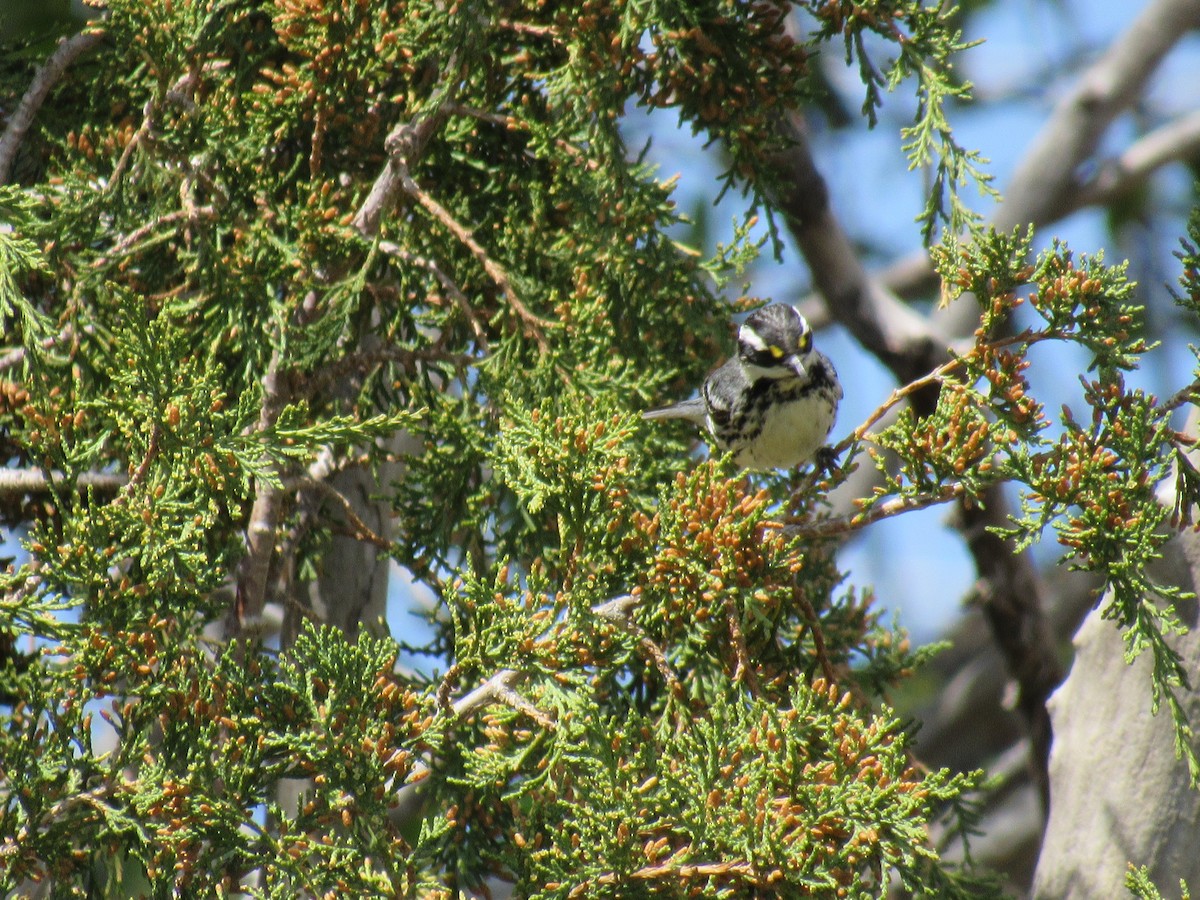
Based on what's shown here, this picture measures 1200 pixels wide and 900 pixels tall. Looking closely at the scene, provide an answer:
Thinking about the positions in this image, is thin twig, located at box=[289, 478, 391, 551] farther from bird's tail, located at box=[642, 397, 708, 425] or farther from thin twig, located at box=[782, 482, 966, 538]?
thin twig, located at box=[782, 482, 966, 538]

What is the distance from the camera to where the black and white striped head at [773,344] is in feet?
11.4

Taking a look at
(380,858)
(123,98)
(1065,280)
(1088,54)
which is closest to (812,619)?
(1065,280)

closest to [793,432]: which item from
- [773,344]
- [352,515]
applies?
[773,344]

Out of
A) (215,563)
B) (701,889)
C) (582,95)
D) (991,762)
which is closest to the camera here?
(701,889)

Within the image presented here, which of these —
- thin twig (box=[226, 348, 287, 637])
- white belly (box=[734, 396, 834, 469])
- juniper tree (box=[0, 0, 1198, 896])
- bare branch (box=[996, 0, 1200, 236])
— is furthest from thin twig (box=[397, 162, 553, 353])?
bare branch (box=[996, 0, 1200, 236])

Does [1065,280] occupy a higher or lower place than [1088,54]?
lower

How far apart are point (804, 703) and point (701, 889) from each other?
39 cm

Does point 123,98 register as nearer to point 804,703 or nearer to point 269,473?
point 269,473

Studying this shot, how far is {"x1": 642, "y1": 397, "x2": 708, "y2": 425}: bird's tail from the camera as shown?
11.0 ft

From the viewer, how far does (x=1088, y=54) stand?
10195 millimetres

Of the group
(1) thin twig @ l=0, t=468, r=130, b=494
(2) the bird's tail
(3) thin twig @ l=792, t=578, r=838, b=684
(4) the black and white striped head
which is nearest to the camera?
(3) thin twig @ l=792, t=578, r=838, b=684

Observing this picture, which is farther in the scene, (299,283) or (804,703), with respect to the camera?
(299,283)

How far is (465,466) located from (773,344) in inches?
40.8

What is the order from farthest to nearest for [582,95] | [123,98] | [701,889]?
[123,98], [582,95], [701,889]
